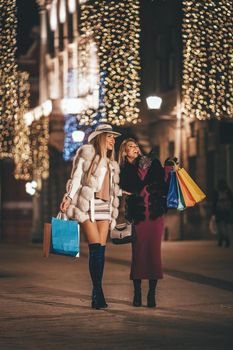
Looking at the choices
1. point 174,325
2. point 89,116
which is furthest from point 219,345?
point 89,116

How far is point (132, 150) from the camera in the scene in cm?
1188

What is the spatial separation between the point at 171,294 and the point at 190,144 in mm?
20615

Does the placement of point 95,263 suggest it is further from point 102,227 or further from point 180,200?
point 180,200

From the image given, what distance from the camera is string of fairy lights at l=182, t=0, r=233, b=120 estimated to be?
83.0 feet

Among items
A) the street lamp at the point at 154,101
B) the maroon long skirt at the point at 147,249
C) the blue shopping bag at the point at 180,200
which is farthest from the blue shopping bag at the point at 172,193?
the street lamp at the point at 154,101

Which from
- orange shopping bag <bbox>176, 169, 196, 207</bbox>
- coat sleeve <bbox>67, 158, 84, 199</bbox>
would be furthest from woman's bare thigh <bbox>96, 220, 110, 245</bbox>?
orange shopping bag <bbox>176, 169, 196, 207</bbox>

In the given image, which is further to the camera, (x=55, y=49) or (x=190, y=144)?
(x=55, y=49)

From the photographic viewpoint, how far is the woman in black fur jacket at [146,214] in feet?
38.3

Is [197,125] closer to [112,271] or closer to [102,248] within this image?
[112,271]

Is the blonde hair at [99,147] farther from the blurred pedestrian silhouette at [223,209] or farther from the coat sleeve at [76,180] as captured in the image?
the blurred pedestrian silhouette at [223,209]

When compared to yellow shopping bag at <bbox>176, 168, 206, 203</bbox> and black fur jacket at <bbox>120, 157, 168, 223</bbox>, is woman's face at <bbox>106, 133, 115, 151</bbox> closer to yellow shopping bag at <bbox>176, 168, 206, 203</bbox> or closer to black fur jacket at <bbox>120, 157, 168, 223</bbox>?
black fur jacket at <bbox>120, 157, 168, 223</bbox>

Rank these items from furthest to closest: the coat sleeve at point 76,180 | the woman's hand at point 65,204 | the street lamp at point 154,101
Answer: the street lamp at point 154,101 < the coat sleeve at point 76,180 < the woman's hand at point 65,204

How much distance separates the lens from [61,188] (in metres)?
45.1

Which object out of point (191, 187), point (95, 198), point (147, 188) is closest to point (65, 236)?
point (95, 198)
